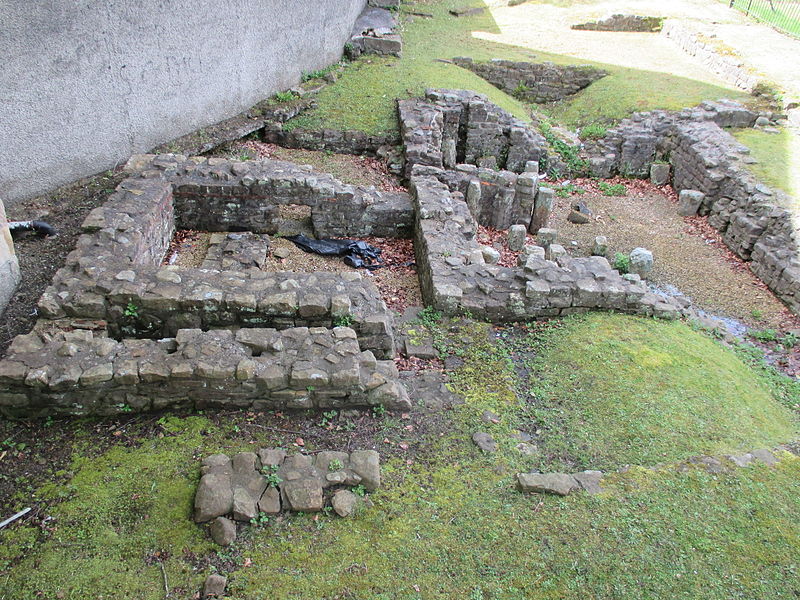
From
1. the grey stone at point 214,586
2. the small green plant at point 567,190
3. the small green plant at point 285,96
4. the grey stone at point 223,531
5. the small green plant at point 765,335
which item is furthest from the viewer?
the small green plant at point 285,96

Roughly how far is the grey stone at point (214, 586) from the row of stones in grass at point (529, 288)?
441 cm

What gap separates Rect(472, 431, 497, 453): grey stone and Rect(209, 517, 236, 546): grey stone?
233 centimetres

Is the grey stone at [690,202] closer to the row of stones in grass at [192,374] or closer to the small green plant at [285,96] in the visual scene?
the small green plant at [285,96]

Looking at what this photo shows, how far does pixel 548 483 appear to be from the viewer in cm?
478

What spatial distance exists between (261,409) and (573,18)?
2607cm

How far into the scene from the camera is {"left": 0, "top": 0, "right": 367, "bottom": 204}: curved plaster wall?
8125 mm

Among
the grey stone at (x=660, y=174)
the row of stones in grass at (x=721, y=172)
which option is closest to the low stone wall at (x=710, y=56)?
the row of stones in grass at (x=721, y=172)

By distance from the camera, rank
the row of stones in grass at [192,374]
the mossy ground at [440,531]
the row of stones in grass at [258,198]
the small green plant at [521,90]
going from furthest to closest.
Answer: the small green plant at [521,90]
the row of stones in grass at [258,198]
the row of stones in grass at [192,374]
the mossy ground at [440,531]

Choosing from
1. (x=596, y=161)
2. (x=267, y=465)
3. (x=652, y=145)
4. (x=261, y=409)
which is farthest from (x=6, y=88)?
(x=652, y=145)

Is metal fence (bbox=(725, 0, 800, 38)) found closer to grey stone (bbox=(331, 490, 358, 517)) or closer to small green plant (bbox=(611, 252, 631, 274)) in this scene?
small green plant (bbox=(611, 252, 631, 274))

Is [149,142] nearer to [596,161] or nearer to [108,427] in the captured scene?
[108,427]

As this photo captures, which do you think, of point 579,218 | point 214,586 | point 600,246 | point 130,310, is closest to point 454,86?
point 579,218

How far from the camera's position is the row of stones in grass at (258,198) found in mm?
9203

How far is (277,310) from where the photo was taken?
245 inches
